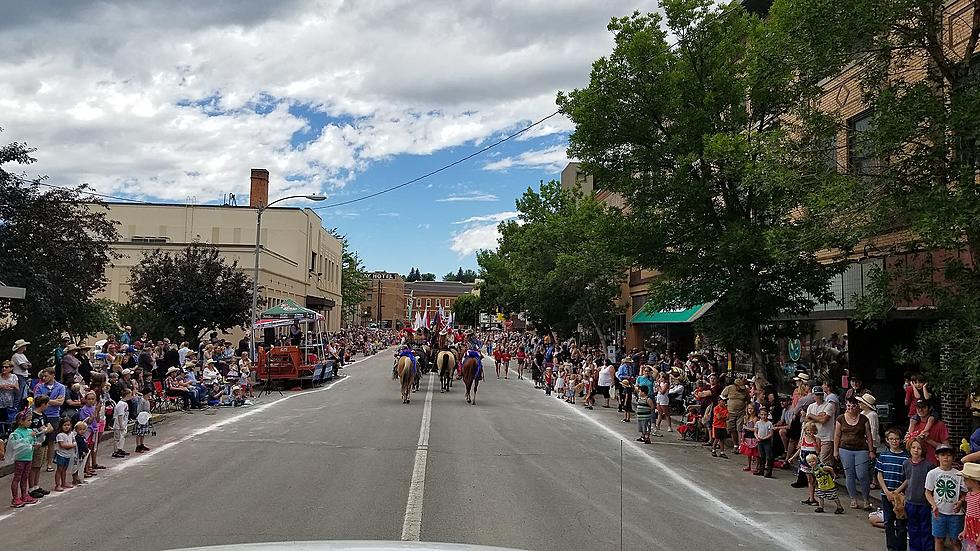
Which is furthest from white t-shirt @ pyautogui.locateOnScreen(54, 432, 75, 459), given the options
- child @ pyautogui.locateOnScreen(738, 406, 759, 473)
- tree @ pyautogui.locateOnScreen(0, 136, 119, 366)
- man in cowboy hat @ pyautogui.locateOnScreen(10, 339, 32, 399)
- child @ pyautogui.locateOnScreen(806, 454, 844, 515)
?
child @ pyautogui.locateOnScreen(738, 406, 759, 473)

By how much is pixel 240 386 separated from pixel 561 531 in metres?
15.8

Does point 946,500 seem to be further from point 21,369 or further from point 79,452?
point 21,369

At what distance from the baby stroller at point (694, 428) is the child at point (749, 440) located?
282 centimetres

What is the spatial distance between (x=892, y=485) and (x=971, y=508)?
133cm

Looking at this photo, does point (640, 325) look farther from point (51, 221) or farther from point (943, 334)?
point (943, 334)

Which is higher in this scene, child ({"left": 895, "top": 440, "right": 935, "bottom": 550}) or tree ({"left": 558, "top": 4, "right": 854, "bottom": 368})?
tree ({"left": 558, "top": 4, "right": 854, "bottom": 368})

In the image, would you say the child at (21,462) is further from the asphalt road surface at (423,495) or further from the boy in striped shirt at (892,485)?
the boy in striped shirt at (892,485)

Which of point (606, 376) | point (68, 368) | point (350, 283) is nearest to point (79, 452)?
point (68, 368)

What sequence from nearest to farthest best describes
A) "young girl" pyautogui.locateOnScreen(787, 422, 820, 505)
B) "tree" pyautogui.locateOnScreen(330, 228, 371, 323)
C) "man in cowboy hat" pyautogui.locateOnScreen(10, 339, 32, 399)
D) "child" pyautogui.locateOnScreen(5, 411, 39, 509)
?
"child" pyautogui.locateOnScreen(5, 411, 39, 509) → "young girl" pyautogui.locateOnScreen(787, 422, 820, 505) → "man in cowboy hat" pyautogui.locateOnScreen(10, 339, 32, 399) → "tree" pyautogui.locateOnScreen(330, 228, 371, 323)

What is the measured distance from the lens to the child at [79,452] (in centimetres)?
1037

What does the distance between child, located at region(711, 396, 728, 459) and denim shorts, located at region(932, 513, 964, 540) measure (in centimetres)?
666

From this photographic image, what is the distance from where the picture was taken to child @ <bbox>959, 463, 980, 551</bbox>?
23.5 ft

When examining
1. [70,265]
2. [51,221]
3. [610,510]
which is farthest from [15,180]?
[610,510]

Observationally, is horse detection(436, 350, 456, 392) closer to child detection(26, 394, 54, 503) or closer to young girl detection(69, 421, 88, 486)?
child detection(26, 394, 54, 503)
